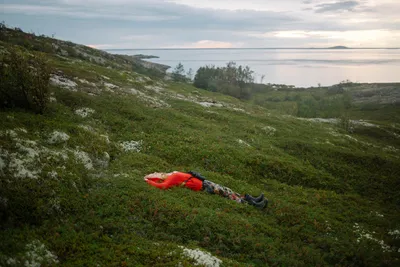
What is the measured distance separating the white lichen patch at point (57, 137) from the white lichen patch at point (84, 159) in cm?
152

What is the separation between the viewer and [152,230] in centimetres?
1411

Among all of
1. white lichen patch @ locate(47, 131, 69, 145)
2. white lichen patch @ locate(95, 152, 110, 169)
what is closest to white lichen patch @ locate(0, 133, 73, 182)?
white lichen patch @ locate(47, 131, 69, 145)

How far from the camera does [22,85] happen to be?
2231cm

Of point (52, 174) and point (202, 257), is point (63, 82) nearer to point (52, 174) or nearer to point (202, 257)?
point (52, 174)

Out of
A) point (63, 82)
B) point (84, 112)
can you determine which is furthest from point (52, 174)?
point (63, 82)

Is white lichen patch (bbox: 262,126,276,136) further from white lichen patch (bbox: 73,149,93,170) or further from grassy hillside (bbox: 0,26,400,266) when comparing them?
white lichen patch (bbox: 73,149,93,170)

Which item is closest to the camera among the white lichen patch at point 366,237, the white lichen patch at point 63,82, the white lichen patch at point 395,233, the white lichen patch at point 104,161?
the white lichen patch at point 366,237

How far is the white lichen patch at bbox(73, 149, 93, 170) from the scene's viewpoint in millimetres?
18625

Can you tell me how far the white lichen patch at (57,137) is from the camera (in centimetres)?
1932

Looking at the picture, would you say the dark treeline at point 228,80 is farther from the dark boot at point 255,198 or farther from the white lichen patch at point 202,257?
the white lichen patch at point 202,257

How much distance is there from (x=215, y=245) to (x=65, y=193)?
866 cm

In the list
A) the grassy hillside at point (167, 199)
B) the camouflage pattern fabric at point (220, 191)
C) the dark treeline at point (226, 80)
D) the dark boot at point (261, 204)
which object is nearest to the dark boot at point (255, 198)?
the dark boot at point (261, 204)

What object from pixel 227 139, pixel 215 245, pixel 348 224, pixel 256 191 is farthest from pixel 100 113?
pixel 348 224

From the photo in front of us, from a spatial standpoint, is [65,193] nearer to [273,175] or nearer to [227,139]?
[273,175]
